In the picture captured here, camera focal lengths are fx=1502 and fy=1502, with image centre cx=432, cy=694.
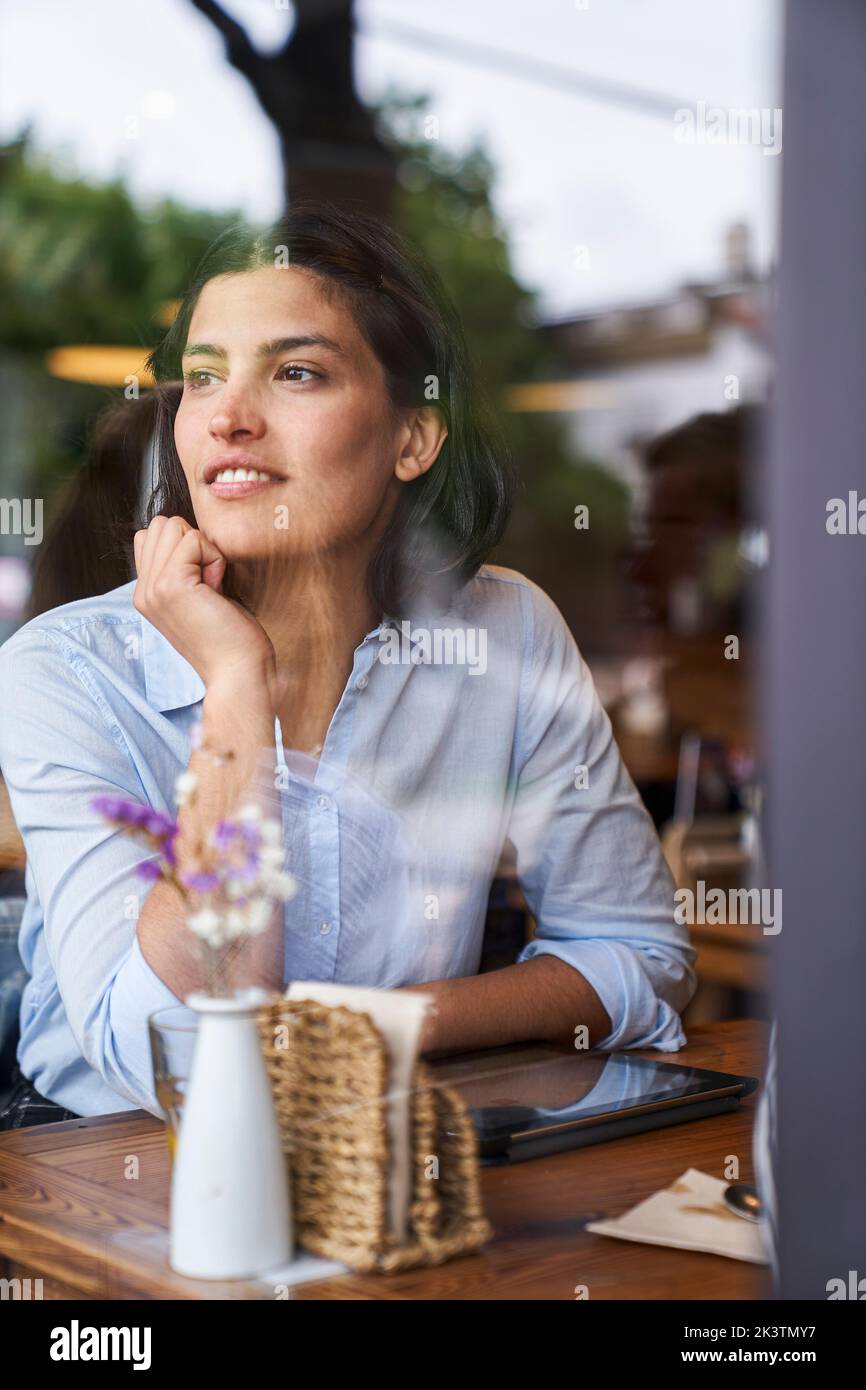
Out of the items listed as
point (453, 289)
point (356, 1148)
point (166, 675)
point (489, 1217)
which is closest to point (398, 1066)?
point (356, 1148)

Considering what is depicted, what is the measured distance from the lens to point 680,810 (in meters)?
2.66

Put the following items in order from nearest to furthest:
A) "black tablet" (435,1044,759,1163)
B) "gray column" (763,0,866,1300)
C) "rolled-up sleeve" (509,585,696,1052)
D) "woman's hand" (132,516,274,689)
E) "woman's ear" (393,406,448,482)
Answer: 1. "gray column" (763,0,866,1300)
2. "black tablet" (435,1044,759,1163)
3. "woman's hand" (132,516,274,689)
4. "woman's ear" (393,406,448,482)
5. "rolled-up sleeve" (509,585,696,1052)

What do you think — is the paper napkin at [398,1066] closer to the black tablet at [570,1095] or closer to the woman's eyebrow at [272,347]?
the black tablet at [570,1095]

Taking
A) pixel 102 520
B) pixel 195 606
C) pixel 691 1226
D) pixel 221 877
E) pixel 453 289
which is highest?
pixel 453 289

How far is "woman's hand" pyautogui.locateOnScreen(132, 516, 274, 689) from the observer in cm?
179

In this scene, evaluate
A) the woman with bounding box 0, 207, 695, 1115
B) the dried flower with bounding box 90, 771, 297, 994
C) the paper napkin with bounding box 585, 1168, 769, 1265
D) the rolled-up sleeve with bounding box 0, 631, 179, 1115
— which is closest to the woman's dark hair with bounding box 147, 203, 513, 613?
the woman with bounding box 0, 207, 695, 1115

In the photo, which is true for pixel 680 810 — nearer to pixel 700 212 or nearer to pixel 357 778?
pixel 357 778

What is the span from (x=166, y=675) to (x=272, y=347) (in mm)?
418

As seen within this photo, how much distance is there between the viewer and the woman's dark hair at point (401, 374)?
1.87m

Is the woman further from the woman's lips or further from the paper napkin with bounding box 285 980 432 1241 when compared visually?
the paper napkin with bounding box 285 980 432 1241

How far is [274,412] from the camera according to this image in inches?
70.7

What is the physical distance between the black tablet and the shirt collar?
54cm

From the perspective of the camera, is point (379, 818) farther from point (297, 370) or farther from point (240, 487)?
point (297, 370)

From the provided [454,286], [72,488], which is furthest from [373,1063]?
[454,286]
